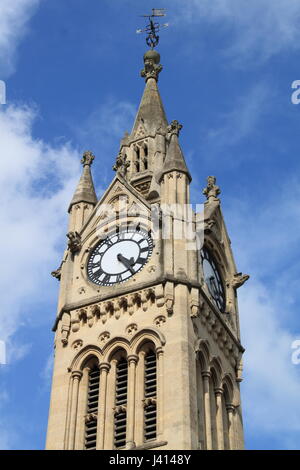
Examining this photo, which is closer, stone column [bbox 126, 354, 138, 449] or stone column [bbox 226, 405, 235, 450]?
stone column [bbox 126, 354, 138, 449]

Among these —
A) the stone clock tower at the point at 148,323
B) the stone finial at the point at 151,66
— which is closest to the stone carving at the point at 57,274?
the stone clock tower at the point at 148,323

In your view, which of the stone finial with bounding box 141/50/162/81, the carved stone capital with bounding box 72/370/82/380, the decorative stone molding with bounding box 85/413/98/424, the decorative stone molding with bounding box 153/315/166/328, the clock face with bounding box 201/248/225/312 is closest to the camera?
the decorative stone molding with bounding box 85/413/98/424

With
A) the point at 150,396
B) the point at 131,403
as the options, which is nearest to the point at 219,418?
the point at 150,396

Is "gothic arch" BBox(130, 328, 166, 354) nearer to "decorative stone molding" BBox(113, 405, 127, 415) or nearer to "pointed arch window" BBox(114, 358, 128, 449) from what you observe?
"pointed arch window" BBox(114, 358, 128, 449)

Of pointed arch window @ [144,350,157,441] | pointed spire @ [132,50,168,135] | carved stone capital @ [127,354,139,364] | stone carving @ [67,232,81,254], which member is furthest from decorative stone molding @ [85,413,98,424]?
pointed spire @ [132,50,168,135]

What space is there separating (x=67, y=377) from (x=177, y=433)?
19.4 ft

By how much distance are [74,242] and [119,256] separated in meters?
2.36

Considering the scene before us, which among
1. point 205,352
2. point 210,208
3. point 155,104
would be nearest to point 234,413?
point 205,352

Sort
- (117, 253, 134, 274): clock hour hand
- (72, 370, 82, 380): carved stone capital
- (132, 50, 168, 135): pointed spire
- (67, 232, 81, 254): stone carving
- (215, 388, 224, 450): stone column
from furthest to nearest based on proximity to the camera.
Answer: (132, 50, 168, 135): pointed spire → (67, 232, 81, 254): stone carving → (117, 253, 134, 274): clock hour hand → (72, 370, 82, 380): carved stone capital → (215, 388, 224, 450): stone column

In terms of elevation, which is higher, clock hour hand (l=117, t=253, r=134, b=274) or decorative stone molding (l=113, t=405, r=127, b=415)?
clock hour hand (l=117, t=253, r=134, b=274)

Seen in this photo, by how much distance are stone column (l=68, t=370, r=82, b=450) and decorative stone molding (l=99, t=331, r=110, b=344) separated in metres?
1.42

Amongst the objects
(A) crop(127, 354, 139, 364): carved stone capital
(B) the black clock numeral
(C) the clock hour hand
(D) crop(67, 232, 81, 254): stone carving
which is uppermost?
(D) crop(67, 232, 81, 254): stone carving

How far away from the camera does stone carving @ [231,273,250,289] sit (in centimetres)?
5020

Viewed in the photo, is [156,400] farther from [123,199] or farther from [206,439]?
[123,199]
